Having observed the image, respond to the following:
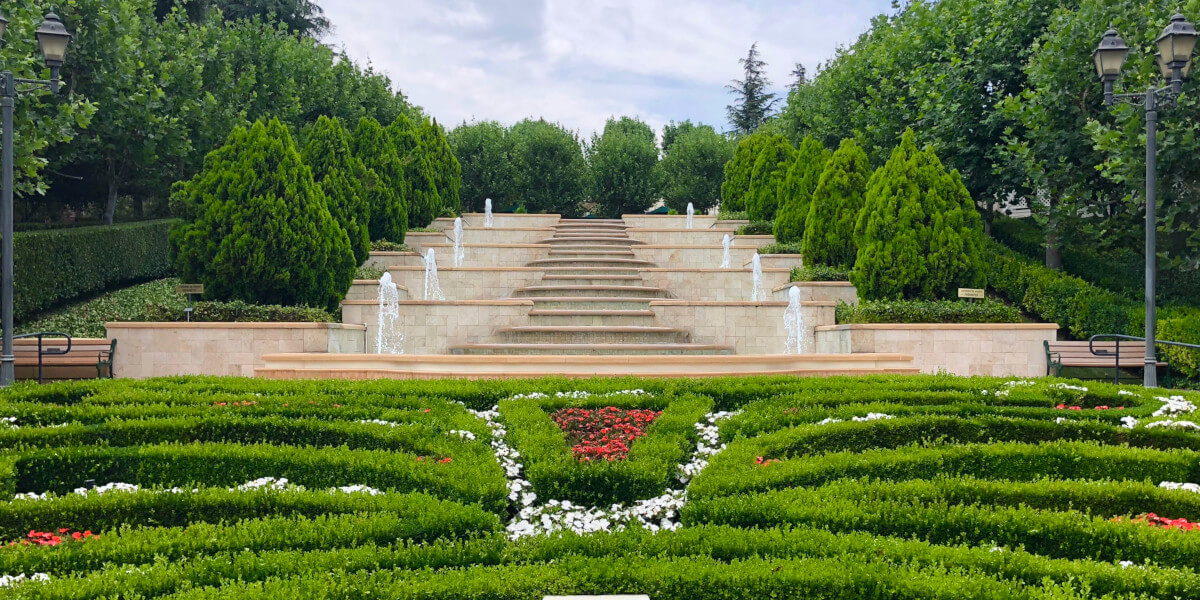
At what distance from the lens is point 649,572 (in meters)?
4.66

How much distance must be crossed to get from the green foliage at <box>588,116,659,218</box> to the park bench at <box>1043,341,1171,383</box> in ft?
77.6

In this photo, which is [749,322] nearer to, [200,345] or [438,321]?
[438,321]

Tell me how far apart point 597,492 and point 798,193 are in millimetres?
15875

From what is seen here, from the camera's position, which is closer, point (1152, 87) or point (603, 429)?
point (603, 429)

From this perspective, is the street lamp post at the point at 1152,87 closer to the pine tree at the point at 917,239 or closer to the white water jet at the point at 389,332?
the pine tree at the point at 917,239

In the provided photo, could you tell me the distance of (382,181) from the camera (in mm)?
21188

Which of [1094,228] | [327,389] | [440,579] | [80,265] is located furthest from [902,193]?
[80,265]

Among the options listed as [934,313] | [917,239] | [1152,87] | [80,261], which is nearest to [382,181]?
[80,261]

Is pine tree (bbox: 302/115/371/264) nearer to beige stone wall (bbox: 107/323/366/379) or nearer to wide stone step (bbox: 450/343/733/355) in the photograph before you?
wide stone step (bbox: 450/343/733/355)

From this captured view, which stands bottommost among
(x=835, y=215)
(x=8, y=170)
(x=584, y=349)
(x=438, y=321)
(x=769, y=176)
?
(x=584, y=349)

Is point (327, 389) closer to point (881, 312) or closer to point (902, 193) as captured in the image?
point (881, 312)

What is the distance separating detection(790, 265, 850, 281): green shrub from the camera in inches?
661

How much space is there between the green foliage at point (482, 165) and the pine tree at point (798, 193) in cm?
1471

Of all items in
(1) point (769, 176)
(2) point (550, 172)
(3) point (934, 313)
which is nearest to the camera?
(3) point (934, 313)
